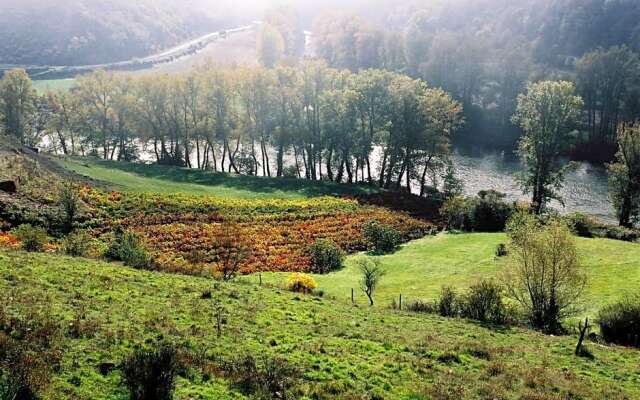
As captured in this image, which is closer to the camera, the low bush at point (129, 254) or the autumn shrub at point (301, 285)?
the low bush at point (129, 254)

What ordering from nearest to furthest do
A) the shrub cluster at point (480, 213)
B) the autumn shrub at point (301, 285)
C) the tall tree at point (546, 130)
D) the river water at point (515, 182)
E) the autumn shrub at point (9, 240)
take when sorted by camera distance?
the autumn shrub at point (301, 285) → the autumn shrub at point (9, 240) → the shrub cluster at point (480, 213) → the tall tree at point (546, 130) → the river water at point (515, 182)

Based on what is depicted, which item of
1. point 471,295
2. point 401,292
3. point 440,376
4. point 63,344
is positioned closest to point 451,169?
point 401,292

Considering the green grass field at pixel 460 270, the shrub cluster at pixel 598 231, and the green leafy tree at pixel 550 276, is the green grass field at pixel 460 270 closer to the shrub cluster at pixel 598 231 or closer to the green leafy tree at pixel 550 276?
the green leafy tree at pixel 550 276

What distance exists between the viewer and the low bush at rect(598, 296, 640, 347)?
94.1 feet

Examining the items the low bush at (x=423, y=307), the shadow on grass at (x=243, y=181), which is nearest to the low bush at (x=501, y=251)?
the low bush at (x=423, y=307)

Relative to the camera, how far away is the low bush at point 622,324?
2869 centimetres

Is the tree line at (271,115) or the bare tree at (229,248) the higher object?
the tree line at (271,115)

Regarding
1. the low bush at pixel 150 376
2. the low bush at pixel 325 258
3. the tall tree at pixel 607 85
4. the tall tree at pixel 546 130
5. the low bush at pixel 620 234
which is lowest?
the low bush at pixel 325 258

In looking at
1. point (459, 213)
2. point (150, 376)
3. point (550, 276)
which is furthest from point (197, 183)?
point (150, 376)

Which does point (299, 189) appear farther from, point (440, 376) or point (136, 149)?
point (440, 376)

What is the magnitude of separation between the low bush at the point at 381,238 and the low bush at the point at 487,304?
795 inches

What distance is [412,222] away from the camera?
200 feet

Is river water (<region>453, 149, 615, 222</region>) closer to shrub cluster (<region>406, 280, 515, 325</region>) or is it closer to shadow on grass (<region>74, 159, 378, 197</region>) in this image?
shadow on grass (<region>74, 159, 378, 197</region>)

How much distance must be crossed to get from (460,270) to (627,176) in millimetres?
27738
